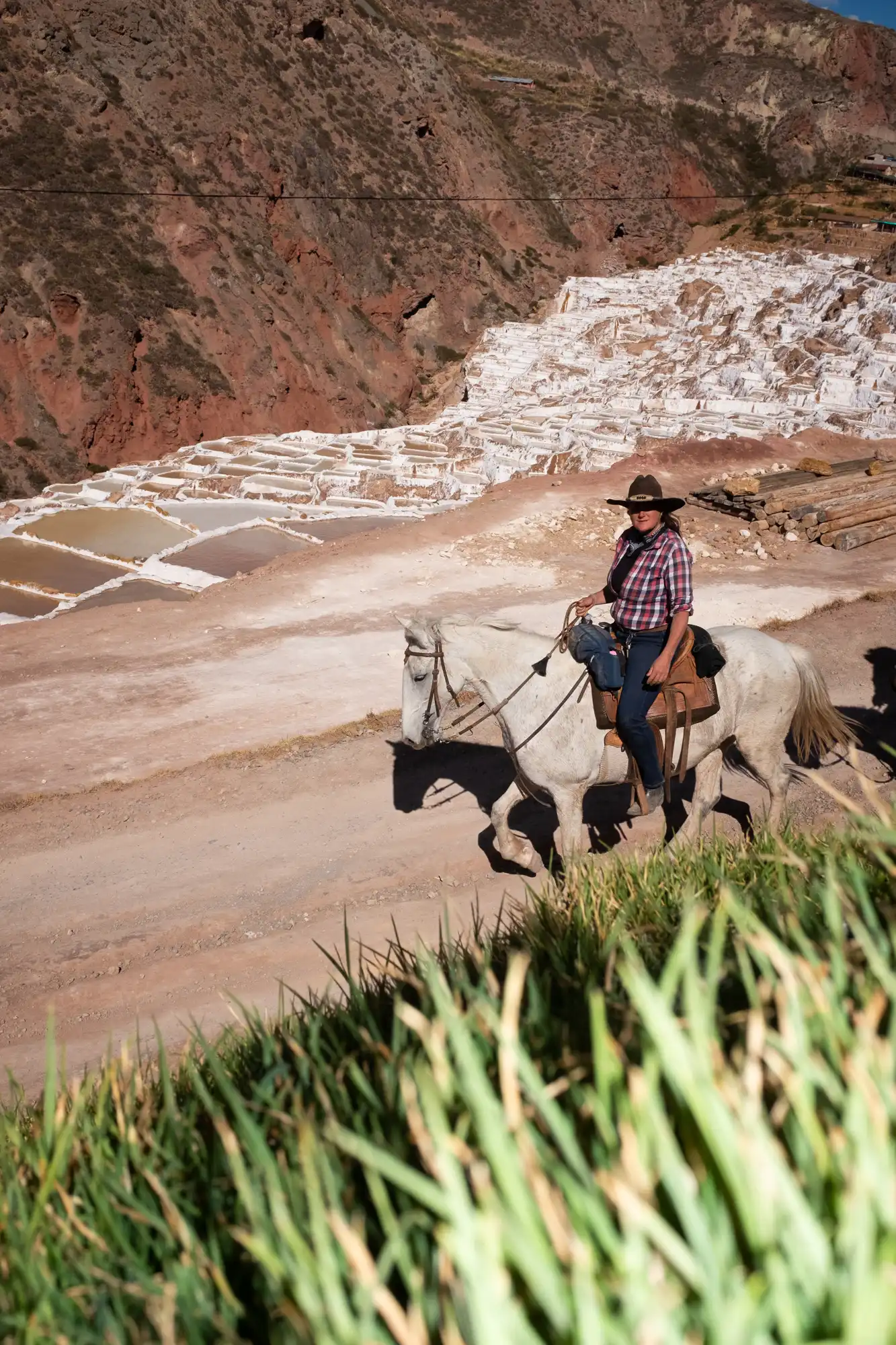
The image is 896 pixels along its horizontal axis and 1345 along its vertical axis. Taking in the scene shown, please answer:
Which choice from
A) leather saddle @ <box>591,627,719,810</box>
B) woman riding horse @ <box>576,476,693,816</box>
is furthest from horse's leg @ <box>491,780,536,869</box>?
woman riding horse @ <box>576,476,693,816</box>

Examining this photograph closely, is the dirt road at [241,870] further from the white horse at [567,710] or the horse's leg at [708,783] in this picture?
the white horse at [567,710]

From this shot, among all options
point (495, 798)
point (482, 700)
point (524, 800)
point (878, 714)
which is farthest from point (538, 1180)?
point (878, 714)

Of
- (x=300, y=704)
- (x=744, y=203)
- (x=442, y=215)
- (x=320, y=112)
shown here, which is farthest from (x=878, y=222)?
(x=300, y=704)

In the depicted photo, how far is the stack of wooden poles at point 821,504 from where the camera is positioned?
1723cm

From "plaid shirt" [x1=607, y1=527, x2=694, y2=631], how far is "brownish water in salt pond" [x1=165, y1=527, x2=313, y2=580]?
1124 centimetres

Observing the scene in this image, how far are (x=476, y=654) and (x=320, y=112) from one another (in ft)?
135

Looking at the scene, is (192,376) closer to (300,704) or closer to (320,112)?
(320,112)

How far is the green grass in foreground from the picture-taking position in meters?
1.36

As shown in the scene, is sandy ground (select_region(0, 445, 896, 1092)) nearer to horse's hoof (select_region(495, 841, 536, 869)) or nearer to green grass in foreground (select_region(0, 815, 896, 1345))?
horse's hoof (select_region(495, 841, 536, 869))

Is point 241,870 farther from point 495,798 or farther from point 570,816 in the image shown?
point 570,816

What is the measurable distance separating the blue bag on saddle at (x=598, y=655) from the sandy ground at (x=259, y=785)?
1.89 m

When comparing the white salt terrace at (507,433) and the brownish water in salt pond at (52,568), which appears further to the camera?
the white salt terrace at (507,433)

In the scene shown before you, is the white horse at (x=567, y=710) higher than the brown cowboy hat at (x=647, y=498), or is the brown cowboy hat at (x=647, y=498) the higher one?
the brown cowboy hat at (x=647, y=498)

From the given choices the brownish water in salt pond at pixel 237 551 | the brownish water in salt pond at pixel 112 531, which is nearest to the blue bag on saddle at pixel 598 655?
the brownish water in salt pond at pixel 237 551
